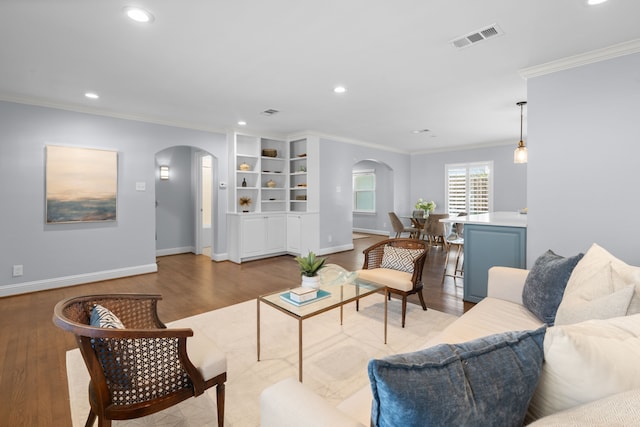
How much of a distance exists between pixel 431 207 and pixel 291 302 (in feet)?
20.2

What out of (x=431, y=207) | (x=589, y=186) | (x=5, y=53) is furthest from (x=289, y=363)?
(x=431, y=207)

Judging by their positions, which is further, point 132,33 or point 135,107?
point 135,107

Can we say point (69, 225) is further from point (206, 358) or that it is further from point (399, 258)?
point (399, 258)

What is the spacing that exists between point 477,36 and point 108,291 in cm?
502

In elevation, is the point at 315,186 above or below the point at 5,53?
below

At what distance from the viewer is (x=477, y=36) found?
2541mm

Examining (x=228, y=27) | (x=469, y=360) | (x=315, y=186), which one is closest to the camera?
(x=469, y=360)

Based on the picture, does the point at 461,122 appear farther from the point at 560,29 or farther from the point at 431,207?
the point at 560,29

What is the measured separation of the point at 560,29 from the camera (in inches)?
95.8

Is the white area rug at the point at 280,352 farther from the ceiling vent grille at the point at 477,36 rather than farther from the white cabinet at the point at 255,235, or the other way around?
the ceiling vent grille at the point at 477,36

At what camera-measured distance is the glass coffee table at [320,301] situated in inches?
79.8

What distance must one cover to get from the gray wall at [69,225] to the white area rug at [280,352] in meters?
2.41

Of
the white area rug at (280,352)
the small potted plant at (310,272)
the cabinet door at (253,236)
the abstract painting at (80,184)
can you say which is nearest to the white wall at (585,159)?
the white area rug at (280,352)

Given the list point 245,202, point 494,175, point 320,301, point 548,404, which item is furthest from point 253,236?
point 494,175
